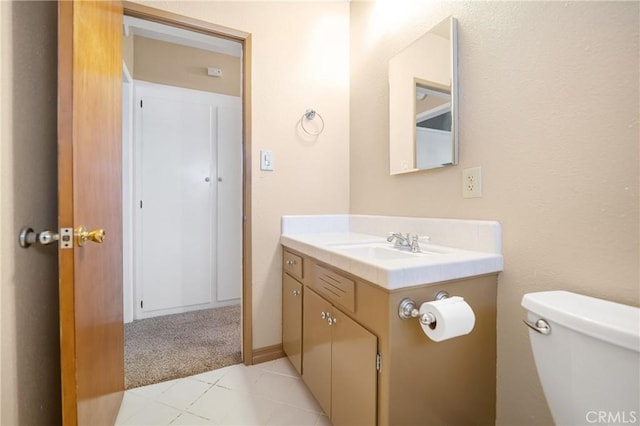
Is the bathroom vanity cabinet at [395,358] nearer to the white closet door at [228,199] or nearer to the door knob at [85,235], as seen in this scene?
the door knob at [85,235]

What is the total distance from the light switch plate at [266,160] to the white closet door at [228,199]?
0.96 metres

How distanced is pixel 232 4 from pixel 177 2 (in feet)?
1.01

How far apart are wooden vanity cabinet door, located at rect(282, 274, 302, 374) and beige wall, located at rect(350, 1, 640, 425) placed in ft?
2.82

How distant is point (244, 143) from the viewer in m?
1.71

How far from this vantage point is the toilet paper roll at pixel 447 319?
2.45 feet

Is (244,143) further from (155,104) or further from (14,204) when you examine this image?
(155,104)

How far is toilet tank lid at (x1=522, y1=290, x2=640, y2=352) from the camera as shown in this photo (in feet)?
1.87

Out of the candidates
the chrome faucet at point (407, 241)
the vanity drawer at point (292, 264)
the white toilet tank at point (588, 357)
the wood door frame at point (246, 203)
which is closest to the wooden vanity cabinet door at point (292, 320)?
the vanity drawer at point (292, 264)

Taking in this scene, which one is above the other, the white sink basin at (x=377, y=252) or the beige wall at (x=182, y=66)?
the beige wall at (x=182, y=66)

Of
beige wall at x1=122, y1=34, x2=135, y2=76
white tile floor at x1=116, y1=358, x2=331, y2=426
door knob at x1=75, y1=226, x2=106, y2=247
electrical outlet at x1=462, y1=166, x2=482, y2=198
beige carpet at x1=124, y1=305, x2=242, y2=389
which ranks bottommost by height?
white tile floor at x1=116, y1=358, x2=331, y2=426

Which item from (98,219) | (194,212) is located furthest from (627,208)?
(194,212)

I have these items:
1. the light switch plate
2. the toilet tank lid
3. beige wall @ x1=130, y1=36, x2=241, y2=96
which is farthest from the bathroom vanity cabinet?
beige wall @ x1=130, y1=36, x2=241, y2=96

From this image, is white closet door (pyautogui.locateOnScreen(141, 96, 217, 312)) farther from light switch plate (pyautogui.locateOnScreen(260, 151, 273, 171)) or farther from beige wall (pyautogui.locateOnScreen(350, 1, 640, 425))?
beige wall (pyautogui.locateOnScreen(350, 1, 640, 425))

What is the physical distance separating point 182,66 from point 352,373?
292 cm
